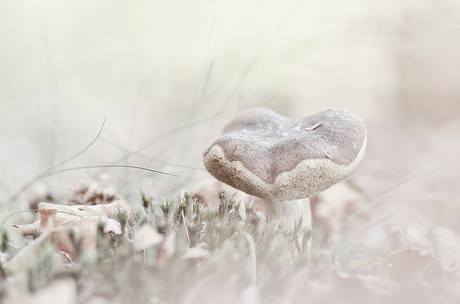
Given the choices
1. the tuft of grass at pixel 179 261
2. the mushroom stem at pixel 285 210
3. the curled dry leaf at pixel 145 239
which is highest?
the curled dry leaf at pixel 145 239

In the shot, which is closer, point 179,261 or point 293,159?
point 179,261

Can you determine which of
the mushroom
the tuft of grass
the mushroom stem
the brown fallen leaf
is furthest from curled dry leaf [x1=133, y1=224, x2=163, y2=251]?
the mushroom stem

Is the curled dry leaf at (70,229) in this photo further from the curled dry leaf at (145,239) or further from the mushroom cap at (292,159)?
the mushroom cap at (292,159)

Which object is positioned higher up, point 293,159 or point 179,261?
point 293,159

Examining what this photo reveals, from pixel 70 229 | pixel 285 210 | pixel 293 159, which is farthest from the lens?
pixel 285 210

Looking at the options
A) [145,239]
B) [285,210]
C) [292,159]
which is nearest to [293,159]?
[292,159]

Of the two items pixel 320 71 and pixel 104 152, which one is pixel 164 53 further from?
pixel 320 71

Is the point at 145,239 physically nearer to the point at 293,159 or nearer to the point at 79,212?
the point at 79,212

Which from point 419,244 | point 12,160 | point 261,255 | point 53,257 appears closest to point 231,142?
point 261,255

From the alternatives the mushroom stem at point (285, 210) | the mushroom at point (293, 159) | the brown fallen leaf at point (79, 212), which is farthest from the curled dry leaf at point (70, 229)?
the mushroom stem at point (285, 210)
